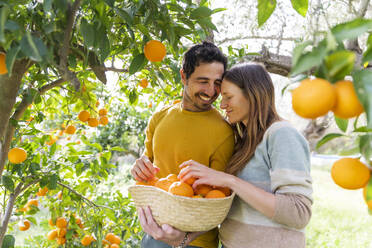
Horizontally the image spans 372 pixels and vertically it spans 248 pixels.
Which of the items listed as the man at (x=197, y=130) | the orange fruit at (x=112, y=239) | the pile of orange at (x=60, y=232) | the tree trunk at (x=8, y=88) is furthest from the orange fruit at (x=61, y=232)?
the tree trunk at (x=8, y=88)

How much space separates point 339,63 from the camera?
0.38m

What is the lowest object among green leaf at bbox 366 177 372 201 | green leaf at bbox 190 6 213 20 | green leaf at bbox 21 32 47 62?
green leaf at bbox 366 177 372 201

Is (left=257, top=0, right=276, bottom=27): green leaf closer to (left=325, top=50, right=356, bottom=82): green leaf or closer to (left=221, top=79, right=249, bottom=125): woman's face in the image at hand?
(left=325, top=50, right=356, bottom=82): green leaf

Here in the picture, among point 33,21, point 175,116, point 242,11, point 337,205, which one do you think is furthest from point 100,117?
point 337,205

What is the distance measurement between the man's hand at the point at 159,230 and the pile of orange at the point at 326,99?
0.73 meters

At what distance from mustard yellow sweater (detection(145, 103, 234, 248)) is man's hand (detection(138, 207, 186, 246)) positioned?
25cm

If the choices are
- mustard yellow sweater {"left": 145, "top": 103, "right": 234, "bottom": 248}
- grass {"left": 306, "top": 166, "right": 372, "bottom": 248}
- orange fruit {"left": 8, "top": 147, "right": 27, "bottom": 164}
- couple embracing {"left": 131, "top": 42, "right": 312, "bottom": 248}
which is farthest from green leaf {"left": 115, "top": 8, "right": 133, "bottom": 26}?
grass {"left": 306, "top": 166, "right": 372, "bottom": 248}

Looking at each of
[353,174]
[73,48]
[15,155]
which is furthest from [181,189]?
[15,155]

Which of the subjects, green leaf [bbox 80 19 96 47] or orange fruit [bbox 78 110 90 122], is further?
orange fruit [bbox 78 110 90 122]

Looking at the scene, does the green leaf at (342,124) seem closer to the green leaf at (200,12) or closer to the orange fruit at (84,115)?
the green leaf at (200,12)

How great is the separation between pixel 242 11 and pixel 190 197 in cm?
353

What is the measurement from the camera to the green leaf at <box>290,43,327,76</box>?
0.37 m

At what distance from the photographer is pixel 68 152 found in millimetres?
1871

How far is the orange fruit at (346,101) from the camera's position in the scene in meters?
0.38
